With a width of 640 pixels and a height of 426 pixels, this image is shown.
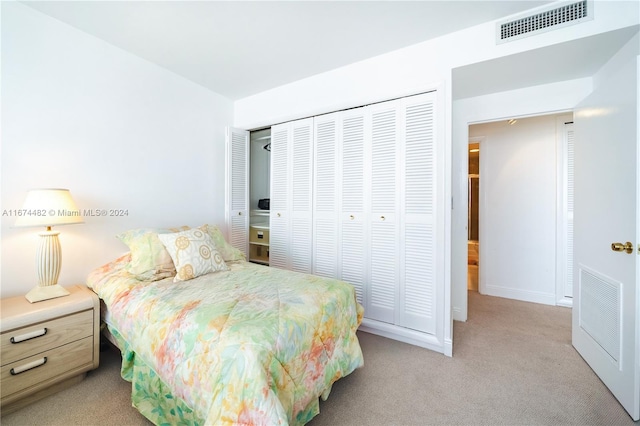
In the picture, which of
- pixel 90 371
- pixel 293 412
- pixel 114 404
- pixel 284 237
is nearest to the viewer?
pixel 293 412

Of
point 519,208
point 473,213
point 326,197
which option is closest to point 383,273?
point 326,197

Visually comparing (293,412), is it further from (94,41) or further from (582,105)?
Answer: (94,41)

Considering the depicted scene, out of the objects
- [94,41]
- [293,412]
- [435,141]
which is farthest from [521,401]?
[94,41]

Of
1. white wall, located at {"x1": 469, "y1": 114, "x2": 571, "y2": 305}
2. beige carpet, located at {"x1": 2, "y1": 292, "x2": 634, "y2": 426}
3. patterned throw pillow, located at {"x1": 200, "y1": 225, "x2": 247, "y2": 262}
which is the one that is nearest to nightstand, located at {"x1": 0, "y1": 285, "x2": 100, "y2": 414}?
beige carpet, located at {"x1": 2, "y1": 292, "x2": 634, "y2": 426}

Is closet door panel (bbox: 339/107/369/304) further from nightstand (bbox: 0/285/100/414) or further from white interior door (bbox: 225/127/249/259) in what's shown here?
nightstand (bbox: 0/285/100/414)

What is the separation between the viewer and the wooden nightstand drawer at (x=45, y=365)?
1457 mm

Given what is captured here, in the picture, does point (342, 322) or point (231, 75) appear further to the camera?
point (231, 75)

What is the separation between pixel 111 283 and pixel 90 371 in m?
0.65

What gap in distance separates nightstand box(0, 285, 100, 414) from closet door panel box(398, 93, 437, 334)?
7.90 ft

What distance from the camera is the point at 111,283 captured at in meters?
1.87

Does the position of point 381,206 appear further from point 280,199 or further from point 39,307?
point 39,307

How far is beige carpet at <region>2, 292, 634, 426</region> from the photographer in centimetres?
147

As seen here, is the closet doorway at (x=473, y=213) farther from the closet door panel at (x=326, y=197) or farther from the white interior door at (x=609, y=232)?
the closet door panel at (x=326, y=197)

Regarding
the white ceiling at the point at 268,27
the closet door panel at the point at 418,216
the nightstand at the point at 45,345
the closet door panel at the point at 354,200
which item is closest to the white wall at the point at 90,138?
the white ceiling at the point at 268,27
